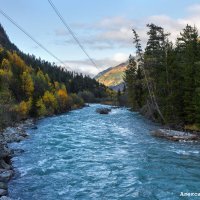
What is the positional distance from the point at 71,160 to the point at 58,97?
71510 millimetres

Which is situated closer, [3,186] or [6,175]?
[3,186]

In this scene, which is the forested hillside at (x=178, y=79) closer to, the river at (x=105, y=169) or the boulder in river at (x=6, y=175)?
the river at (x=105, y=169)

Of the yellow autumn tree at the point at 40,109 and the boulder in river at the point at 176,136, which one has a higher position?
the yellow autumn tree at the point at 40,109

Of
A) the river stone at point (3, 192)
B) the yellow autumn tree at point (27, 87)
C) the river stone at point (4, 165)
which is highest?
the yellow autumn tree at point (27, 87)

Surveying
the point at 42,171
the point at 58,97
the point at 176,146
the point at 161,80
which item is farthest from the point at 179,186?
the point at 58,97

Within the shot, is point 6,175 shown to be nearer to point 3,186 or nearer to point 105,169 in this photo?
point 3,186

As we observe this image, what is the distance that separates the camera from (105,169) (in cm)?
2486

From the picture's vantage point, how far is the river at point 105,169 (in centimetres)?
1948

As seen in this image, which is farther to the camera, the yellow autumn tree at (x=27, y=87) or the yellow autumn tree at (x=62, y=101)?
the yellow autumn tree at (x=62, y=101)

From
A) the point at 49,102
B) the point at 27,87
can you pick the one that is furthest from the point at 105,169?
the point at 49,102

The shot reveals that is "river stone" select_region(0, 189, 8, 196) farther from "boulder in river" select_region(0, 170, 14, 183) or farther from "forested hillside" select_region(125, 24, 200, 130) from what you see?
"forested hillside" select_region(125, 24, 200, 130)

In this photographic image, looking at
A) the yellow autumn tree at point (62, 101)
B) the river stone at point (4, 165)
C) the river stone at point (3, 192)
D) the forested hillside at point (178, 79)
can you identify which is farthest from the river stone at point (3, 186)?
the yellow autumn tree at point (62, 101)

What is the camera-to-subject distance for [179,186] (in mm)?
20156

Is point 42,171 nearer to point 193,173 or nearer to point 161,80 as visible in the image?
point 193,173
